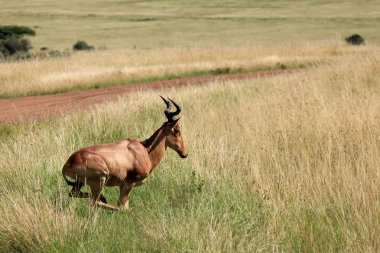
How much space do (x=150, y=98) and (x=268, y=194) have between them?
327 inches

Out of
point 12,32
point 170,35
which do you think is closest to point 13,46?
point 12,32

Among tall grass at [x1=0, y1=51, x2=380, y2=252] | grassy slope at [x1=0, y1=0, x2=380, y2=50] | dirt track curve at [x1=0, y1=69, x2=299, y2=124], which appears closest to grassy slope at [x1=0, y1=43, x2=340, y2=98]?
dirt track curve at [x1=0, y1=69, x2=299, y2=124]

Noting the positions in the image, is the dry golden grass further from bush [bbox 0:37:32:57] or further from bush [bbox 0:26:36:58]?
bush [bbox 0:37:32:57]

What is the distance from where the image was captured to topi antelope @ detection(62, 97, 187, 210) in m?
5.81

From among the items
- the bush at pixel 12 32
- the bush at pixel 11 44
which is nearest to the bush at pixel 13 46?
the bush at pixel 11 44

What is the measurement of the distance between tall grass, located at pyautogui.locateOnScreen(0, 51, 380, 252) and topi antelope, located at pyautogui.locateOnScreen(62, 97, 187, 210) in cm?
18

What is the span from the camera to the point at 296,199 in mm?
6062

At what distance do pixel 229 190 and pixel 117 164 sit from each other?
3.78 feet

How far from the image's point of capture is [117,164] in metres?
5.96

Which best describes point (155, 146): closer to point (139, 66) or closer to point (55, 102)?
point (55, 102)

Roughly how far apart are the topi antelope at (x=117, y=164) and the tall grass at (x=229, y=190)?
183 millimetres

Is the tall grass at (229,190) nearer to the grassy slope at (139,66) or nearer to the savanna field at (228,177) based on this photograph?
the savanna field at (228,177)

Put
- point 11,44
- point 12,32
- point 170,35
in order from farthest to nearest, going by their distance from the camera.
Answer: point 170,35 < point 12,32 < point 11,44

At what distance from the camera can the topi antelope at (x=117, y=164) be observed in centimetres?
581
